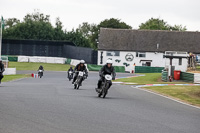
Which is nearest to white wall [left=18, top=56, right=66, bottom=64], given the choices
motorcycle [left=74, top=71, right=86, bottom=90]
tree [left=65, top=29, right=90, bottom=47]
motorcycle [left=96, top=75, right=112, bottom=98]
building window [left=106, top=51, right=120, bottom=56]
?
building window [left=106, top=51, right=120, bottom=56]

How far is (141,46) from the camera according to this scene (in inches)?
3364

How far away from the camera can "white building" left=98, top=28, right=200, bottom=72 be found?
8450cm

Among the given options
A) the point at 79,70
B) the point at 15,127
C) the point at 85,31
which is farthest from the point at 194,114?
the point at 85,31

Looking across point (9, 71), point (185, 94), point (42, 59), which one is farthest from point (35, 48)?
point (185, 94)

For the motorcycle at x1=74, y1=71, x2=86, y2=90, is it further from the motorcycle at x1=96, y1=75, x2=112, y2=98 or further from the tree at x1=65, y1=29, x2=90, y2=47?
the tree at x1=65, y1=29, x2=90, y2=47

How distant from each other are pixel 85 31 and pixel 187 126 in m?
166

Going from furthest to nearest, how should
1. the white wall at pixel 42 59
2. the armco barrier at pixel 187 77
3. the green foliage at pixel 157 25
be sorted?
the green foliage at pixel 157 25
the white wall at pixel 42 59
the armco barrier at pixel 187 77

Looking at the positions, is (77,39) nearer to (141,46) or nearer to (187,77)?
(141,46)

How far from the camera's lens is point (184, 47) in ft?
277

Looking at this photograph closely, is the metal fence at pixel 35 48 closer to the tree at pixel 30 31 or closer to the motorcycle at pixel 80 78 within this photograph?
the tree at pixel 30 31

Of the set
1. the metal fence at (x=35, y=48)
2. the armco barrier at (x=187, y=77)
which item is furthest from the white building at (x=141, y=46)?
the armco barrier at (x=187, y=77)

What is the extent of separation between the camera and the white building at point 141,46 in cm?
8450

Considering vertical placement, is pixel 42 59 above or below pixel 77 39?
below

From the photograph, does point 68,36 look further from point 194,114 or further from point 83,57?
point 194,114
